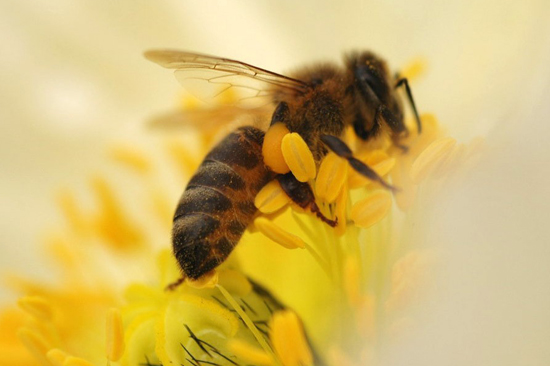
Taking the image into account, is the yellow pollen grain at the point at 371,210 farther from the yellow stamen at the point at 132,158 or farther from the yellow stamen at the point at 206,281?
the yellow stamen at the point at 132,158

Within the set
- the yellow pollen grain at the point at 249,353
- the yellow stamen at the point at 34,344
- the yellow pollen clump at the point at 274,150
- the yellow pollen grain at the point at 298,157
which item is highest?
the yellow stamen at the point at 34,344

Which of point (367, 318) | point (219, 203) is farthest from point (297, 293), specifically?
point (219, 203)

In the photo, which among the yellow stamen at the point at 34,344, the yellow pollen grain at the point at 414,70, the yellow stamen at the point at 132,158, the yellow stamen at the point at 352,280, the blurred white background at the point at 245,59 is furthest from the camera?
the yellow stamen at the point at 132,158

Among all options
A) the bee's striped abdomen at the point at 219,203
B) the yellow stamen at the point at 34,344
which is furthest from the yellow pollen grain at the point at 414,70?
the yellow stamen at the point at 34,344

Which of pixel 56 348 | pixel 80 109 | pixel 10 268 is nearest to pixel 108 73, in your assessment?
pixel 80 109

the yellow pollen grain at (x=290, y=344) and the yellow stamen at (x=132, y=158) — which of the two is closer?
the yellow pollen grain at (x=290, y=344)

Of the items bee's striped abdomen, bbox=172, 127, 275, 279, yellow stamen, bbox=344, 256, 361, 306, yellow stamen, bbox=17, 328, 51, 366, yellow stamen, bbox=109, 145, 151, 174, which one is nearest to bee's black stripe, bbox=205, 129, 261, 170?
bee's striped abdomen, bbox=172, 127, 275, 279

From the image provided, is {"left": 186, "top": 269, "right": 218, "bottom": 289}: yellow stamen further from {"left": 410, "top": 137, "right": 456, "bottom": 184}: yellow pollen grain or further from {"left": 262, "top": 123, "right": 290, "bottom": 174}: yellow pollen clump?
{"left": 410, "top": 137, "right": 456, "bottom": 184}: yellow pollen grain
